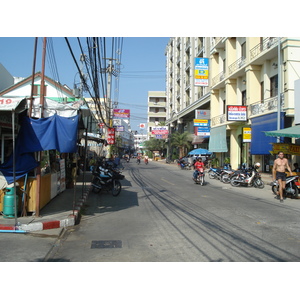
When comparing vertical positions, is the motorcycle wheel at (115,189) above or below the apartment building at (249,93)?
below

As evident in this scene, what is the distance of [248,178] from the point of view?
16.1 metres

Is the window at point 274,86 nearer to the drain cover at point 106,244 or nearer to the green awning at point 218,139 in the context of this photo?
the green awning at point 218,139

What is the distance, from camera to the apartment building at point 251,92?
18250 mm

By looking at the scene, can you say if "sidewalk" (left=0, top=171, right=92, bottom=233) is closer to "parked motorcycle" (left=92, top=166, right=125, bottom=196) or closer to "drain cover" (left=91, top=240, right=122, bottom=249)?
"drain cover" (left=91, top=240, right=122, bottom=249)

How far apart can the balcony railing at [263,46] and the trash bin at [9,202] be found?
1819 cm

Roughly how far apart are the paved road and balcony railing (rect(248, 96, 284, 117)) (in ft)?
35.2

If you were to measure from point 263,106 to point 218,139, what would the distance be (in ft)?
28.0

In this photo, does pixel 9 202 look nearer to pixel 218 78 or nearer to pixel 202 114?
pixel 218 78

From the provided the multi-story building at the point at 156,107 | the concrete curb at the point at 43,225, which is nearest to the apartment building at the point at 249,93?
the concrete curb at the point at 43,225

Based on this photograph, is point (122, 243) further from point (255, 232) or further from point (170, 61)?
point (170, 61)

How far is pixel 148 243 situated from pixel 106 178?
22.5 feet

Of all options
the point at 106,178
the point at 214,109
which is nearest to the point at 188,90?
the point at 214,109

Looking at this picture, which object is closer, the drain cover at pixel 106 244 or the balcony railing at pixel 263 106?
the drain cover at pixel 106 244

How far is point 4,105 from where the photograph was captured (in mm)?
6926
